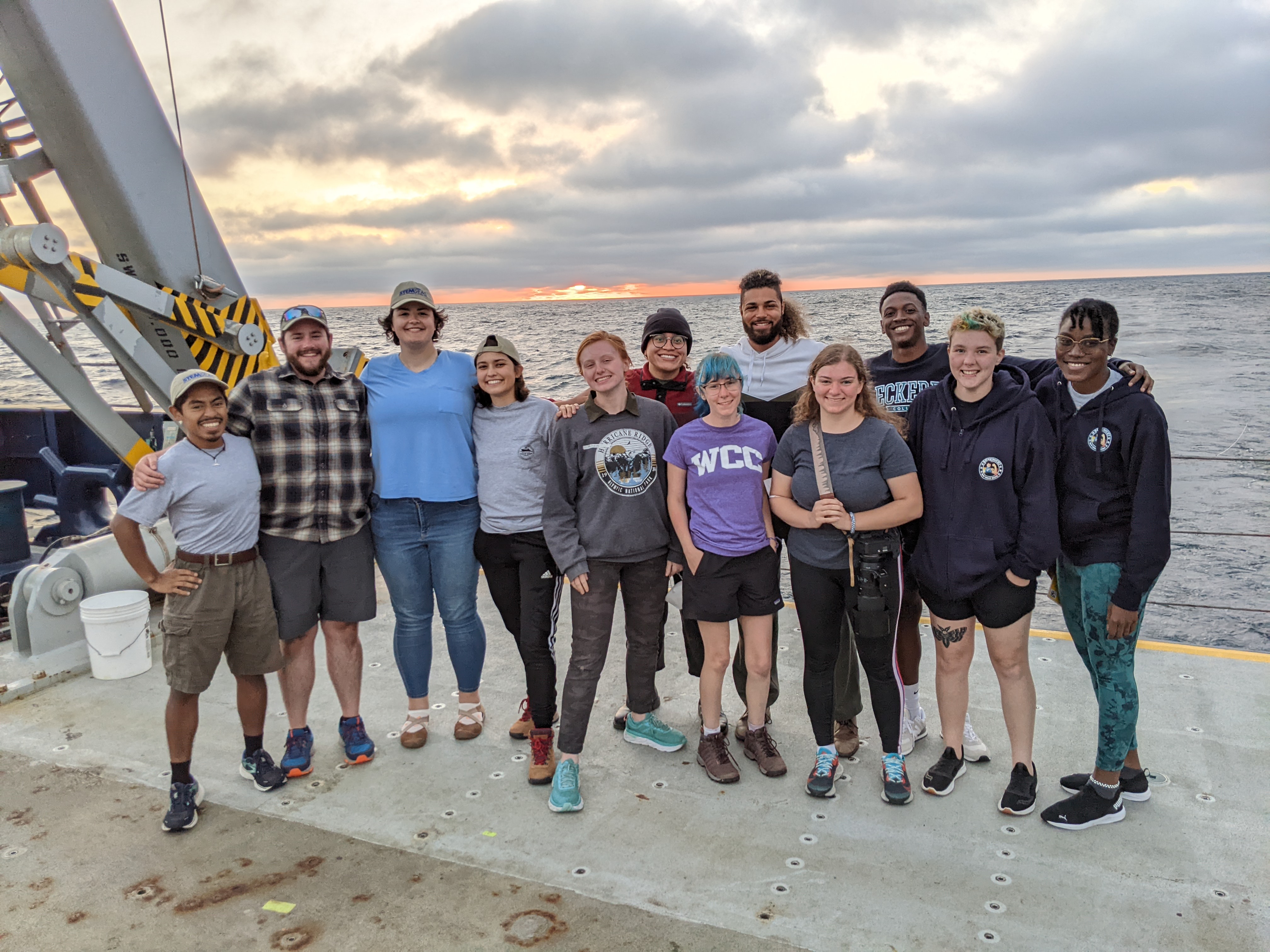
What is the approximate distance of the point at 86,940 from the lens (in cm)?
229

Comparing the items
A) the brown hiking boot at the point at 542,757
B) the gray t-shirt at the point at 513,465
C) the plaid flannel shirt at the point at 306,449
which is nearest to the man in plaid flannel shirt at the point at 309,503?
the plaid flannel shirt at the point at 306,449

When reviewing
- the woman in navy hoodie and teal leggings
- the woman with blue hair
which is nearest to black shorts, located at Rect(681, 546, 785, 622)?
the woman with blue hair

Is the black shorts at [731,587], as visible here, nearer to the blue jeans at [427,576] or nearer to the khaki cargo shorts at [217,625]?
the blue jeans at [427,576]

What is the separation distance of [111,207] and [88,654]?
8.90 ft

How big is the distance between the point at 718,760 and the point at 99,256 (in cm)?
491

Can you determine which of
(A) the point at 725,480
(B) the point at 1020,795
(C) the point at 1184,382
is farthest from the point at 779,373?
(C) the point at 1184,382

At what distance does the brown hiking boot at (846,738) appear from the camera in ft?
10.8

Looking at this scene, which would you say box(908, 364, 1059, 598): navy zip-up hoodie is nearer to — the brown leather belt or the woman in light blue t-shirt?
the woman in light blue t-shirt

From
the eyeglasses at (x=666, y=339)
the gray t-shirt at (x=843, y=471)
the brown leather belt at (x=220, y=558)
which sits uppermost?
the eyeglasses at (x=666, y=339)

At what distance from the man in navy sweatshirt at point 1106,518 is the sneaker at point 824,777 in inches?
29.5

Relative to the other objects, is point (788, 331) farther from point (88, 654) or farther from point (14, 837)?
point (88, 654)

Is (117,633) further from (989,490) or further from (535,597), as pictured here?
(989,490)

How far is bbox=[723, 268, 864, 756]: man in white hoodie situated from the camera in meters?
3.34

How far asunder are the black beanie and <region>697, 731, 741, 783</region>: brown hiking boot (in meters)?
1.63
